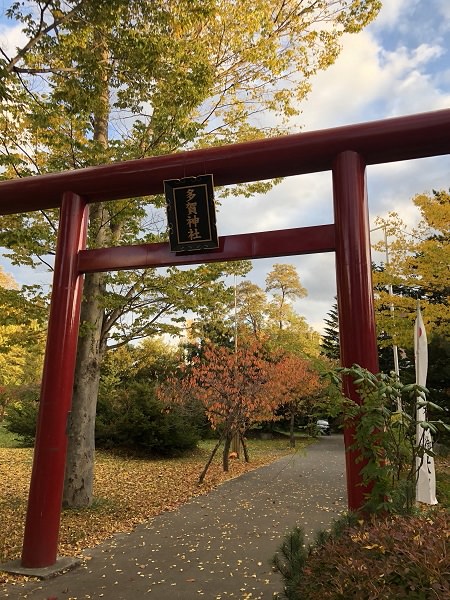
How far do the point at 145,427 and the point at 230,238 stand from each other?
9.86 metres

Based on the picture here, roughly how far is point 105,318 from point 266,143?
4.52 meters

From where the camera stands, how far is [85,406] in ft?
23.8

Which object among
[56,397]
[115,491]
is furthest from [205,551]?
[115,491]

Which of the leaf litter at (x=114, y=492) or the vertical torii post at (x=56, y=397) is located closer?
the vertical torii post at (x=56, y=397)

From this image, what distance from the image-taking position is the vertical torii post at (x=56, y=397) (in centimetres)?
447

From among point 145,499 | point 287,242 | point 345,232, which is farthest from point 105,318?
point 345,232

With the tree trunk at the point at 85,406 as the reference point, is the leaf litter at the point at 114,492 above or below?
below

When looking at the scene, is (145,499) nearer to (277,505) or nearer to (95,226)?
(277,505)

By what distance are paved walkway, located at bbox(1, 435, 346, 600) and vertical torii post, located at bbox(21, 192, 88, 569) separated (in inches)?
17.6

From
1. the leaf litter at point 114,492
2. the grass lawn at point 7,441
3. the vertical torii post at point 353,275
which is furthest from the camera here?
the grass lawn at point 7,441

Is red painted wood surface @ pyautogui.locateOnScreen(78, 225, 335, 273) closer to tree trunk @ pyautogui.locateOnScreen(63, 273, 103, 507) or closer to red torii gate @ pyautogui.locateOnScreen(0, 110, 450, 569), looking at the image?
red torii gate @ pyautogui.locateOnScreen(0, 110, 450, 569)

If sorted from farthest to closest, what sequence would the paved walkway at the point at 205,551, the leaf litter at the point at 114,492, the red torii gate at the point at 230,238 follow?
the leaf litter at the point at 114,492 → the red torii gate at the point at 230,238 → the paved walkway at the point at 205,551

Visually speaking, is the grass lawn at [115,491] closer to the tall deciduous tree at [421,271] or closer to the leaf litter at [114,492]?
the leaf litter at [114,492]

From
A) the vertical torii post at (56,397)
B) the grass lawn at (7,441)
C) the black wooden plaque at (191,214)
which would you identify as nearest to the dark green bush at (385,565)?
the vertical torii post at (56,397)
